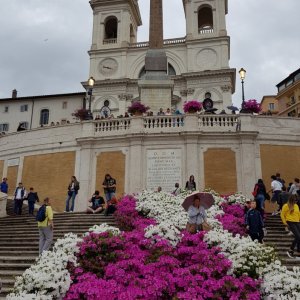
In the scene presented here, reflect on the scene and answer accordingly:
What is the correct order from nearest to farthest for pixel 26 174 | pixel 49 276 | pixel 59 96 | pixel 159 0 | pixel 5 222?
pixel 49 276 → pixel 5 222 → pixel 26 174 → pixel 159 0 → pixel 59 96

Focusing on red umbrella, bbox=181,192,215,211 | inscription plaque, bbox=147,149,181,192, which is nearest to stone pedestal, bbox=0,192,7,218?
inscription plaque, bbox=147,149,181,192

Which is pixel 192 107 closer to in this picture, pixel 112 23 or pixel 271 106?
pixel 112 23

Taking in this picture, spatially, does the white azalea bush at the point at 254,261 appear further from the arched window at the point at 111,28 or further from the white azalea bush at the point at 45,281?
the arched window at the point at 111,28

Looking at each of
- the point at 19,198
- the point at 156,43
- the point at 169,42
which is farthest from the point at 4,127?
the point at 19,198

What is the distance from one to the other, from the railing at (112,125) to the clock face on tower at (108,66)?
1243 inches

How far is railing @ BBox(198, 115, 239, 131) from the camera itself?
22.5 meters

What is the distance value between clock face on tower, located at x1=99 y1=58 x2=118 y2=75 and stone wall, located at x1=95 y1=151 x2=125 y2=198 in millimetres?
32574

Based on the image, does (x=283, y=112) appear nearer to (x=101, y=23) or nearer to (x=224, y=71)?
(x=224, y=71)

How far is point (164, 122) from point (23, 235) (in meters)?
10.5

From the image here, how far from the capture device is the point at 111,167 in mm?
22859

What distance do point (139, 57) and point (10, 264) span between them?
4554 centimetres

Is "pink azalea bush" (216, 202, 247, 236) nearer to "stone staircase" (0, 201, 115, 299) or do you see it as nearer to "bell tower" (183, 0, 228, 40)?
"stone staircase" (0, 201, 115, 299)

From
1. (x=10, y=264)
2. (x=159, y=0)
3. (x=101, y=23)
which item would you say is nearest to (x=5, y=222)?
(x=10, y=264)

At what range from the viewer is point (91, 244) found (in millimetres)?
9367
